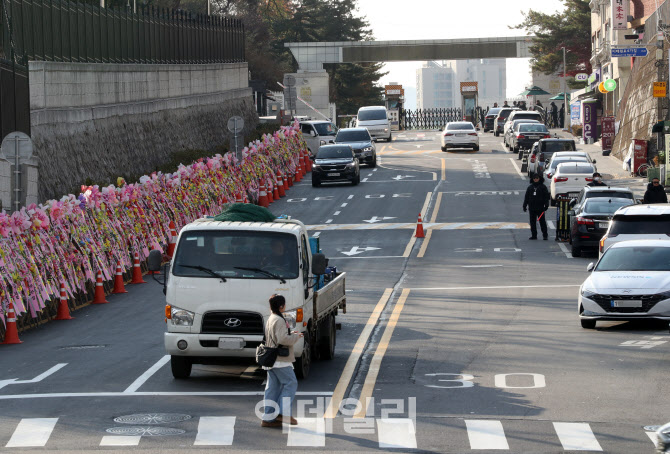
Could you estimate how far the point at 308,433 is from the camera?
1215 centimetres

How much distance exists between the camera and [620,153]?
2266 inches

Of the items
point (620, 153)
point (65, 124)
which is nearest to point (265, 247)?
point (65, 124)

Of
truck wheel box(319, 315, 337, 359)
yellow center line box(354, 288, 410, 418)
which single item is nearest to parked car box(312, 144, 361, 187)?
yellow center line box(354, 288, 410, 418)

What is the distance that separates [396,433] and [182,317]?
12.5 feet

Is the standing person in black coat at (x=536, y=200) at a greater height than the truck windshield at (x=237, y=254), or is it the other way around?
the truck windshield at (x=237, y=254)

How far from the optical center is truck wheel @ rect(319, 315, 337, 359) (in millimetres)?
16219

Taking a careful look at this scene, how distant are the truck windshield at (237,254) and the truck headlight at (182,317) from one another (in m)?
0.49

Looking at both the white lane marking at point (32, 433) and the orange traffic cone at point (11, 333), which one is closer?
the white lane marking at point (32, 433)

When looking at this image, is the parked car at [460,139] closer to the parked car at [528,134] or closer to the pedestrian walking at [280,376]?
the parked car at [528,134]

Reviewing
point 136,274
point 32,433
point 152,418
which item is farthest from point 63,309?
point 32,433

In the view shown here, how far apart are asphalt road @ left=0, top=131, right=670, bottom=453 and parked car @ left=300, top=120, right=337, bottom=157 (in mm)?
29703

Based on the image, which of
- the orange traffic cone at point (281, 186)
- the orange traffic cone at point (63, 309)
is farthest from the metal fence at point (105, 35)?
the orange traffic cone at point (63, 309)

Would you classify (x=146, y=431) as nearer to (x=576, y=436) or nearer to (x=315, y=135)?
(x=576, y=436)

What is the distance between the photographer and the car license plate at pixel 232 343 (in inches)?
571
